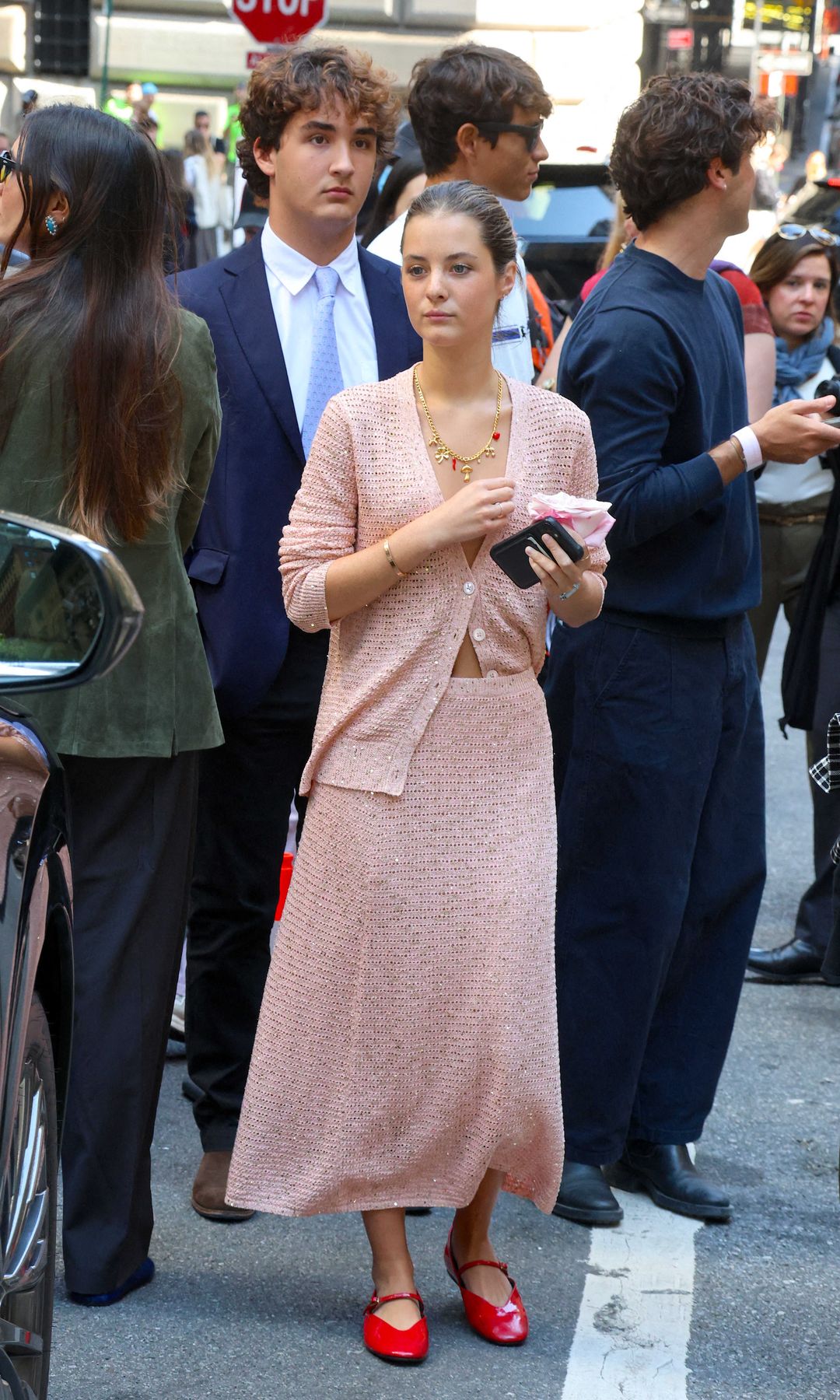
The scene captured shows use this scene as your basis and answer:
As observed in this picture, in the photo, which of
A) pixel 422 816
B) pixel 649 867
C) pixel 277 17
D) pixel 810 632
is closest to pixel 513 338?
pixel 649 867

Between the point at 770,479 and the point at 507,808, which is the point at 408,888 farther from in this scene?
the point at 770,479

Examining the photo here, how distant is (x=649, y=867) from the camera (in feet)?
12.7

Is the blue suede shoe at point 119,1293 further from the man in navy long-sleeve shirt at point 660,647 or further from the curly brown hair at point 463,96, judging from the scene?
the curly brown hair at point 463,96

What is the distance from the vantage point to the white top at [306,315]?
395 centimetres

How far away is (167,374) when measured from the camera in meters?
3.32

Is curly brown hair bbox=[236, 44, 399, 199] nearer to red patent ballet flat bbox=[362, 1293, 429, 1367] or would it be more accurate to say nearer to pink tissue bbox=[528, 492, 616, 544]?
pink tissue bbox=[528, 492, 616, 544]

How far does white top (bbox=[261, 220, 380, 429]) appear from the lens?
3.95 metres

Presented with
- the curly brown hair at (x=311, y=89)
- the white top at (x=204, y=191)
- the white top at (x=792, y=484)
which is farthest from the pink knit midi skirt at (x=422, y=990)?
the white top at (x=204, y=191)

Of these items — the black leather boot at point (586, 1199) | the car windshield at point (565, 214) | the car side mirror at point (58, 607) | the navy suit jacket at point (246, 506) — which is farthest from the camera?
the car windshield at point (565, 214)

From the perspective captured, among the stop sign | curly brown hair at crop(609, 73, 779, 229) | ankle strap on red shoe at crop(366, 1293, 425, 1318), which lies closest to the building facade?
the stop sign

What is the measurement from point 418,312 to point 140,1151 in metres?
1.54

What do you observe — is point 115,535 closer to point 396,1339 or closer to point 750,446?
point 750,446

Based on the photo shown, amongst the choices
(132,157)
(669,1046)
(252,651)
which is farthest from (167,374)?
(669,1046)

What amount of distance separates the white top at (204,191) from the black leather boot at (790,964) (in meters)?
14.9
